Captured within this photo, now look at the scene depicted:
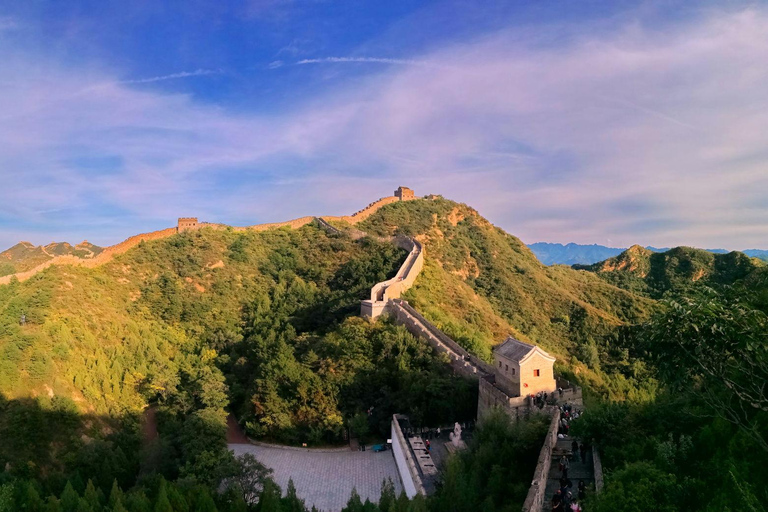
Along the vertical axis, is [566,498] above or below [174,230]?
below

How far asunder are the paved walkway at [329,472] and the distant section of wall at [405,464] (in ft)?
1.64

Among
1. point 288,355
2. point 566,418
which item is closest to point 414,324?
point 288,355

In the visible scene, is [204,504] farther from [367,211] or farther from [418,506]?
[367,211]

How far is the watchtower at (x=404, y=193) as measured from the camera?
2299 inches

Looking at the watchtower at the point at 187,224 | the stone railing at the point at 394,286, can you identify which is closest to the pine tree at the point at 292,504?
the stone railing at the point at 394,286

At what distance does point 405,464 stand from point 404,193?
143 feet

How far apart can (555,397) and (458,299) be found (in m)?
17.1

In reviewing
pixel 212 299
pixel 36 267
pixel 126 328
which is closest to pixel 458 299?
pixel 212 299

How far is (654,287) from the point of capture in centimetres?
6178

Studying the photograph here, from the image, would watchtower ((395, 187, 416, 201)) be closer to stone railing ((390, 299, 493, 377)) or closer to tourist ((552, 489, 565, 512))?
stone railing ((390, 299, 493, 377))

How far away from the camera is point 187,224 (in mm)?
46938

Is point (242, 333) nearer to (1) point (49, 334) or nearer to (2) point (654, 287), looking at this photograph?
(1) point (49, 334)

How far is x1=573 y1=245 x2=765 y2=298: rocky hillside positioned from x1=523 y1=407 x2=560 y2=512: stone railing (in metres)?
48.1

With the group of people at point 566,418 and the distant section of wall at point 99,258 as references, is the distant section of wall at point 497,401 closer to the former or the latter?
the group of people at point 566,418
